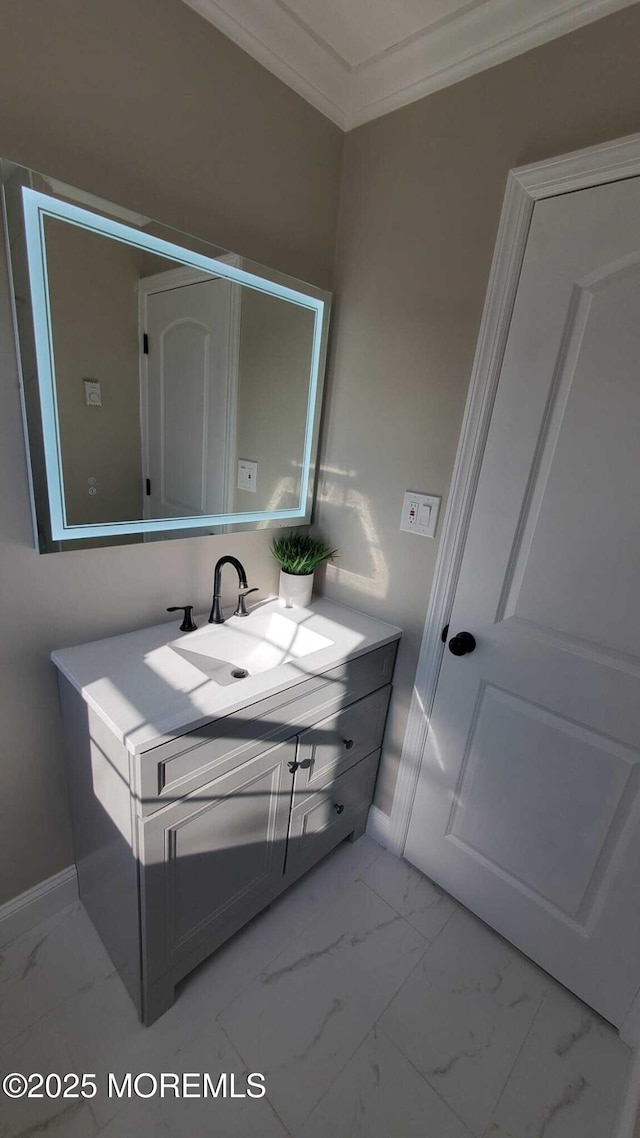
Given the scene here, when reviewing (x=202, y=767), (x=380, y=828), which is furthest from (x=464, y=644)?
(x=380, y=828)

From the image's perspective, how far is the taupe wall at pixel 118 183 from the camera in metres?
0.94

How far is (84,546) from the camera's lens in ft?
3.86

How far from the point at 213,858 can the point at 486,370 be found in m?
1.44

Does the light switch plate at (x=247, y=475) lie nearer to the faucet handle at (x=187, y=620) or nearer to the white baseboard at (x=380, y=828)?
the faucet handle at (x=187, y=620)

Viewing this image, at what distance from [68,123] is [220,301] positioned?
0.45 m

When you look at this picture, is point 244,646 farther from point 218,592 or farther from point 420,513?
point 420,513

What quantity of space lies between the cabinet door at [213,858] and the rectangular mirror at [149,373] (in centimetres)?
69

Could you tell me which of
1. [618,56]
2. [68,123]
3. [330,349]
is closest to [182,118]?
[68,123]

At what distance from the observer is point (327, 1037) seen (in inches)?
47.1

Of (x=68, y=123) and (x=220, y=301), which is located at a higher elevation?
(x=68, y=123)

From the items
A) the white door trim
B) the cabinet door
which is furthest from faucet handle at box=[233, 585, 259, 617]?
the white door trim

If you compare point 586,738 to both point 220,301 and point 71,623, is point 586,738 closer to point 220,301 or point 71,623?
point 71,623

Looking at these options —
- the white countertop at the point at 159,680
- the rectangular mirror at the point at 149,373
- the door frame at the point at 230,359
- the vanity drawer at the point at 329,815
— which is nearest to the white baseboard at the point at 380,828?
the vanity drawer at the point at 329,815

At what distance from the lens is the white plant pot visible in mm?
1642
